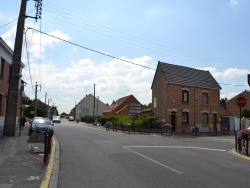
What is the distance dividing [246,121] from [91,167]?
37.5 metres

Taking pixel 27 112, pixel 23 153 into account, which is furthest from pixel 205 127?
pixel 27 112

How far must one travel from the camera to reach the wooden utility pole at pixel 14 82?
21.4 metres

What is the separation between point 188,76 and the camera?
154 feet

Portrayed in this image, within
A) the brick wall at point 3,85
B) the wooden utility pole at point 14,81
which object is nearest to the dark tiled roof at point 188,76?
the brick wall at point 3,85

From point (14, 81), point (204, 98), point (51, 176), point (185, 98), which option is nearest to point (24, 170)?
point (51, 176)

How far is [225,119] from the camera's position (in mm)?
49938

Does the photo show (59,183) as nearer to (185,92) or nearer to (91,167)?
(91,167)

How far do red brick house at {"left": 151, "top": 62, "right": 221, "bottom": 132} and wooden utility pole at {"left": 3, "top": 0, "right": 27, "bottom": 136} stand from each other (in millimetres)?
23915

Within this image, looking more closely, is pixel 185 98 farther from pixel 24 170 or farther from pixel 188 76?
pixel 24 170

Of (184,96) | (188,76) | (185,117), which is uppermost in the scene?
(188,76)

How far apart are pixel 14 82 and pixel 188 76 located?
3007cm

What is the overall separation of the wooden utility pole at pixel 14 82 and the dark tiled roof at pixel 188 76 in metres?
24.3

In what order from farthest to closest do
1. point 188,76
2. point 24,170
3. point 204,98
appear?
1. point 188,76
2. point 204,98
3. point 24,170

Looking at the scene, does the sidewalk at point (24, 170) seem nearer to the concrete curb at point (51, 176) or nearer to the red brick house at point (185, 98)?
the concrete curb at point (51, 176)
